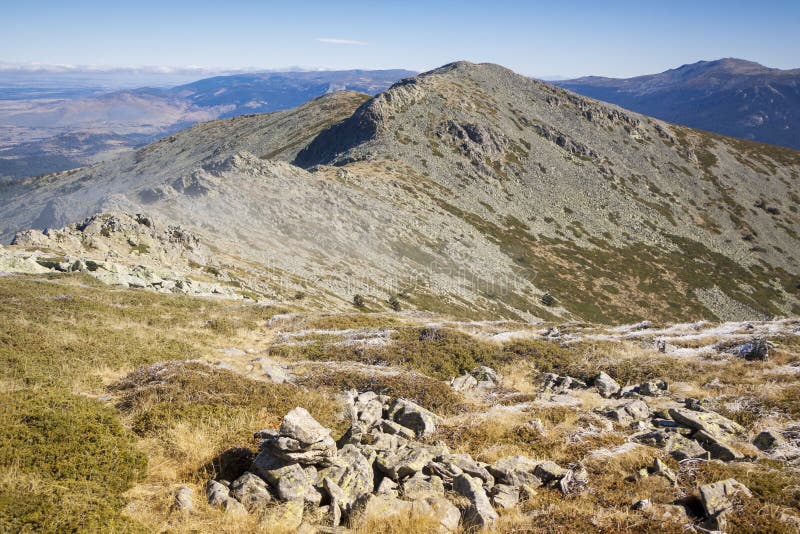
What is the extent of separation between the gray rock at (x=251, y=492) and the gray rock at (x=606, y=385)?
14.5 meters

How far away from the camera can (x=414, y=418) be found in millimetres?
13305

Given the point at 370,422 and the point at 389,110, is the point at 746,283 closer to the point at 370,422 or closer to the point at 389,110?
the point at 389,110

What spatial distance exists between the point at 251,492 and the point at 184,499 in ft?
4.30

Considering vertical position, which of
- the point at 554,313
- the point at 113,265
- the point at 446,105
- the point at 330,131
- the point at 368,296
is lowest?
the point at 554,313

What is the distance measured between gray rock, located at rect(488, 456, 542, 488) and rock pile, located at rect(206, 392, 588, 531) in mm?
23

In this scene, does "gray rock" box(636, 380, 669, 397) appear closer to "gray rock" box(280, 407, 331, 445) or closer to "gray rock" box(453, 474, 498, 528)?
"gray rock" box(453, 474, 498, 528)

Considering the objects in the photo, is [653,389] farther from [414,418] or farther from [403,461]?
[403,461]

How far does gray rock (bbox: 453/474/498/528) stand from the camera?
863 cm

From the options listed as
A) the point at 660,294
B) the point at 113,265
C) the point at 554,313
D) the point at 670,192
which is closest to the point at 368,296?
the point at 113,265

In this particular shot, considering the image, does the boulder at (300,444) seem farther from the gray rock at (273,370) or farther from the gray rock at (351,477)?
the gray rock at (273,370)

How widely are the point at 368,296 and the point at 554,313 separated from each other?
4239 centimetres

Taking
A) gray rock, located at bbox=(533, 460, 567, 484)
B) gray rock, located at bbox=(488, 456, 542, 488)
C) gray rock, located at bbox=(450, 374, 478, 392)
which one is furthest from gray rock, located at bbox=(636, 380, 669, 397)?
gray rock, located at bbox=(488, 456, 542, 488)

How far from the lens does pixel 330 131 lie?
515ft

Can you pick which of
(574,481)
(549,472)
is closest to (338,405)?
(549,472)
